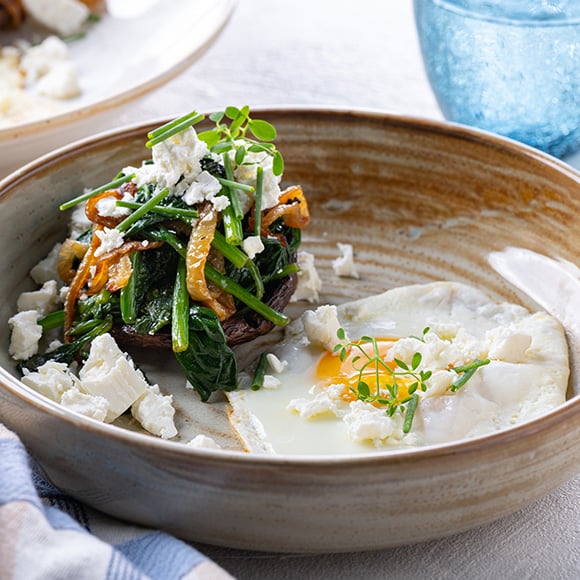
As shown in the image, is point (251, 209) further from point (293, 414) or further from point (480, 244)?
point (480, 244)

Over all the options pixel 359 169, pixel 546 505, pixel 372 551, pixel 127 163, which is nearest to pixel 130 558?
pixel 372 551

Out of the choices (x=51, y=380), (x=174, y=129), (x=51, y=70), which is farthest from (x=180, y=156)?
(x=51, y=70)

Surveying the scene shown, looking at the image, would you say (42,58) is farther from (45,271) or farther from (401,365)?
(401,365)

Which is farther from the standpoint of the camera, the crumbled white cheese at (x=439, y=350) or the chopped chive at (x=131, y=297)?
the chopped chive at (x=131, y=297)

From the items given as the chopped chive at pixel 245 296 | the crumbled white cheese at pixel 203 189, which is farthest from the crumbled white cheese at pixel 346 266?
the crumbled white cheese at pixel 203 189

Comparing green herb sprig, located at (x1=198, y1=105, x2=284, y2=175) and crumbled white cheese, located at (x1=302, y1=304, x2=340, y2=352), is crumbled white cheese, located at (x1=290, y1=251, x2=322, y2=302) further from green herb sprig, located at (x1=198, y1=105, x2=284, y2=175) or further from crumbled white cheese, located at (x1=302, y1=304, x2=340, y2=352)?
green herb sprig, located at (x1=198, y1=105, x2=284, y2=175)

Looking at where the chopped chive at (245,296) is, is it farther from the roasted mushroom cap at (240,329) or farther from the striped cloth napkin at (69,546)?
the striped cloth napkin at (69,546)

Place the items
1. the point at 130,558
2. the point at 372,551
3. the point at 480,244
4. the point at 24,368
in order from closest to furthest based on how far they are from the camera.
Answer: the point at 130,558, the point at 372,551, the point at 24,368, the point at 480,244
